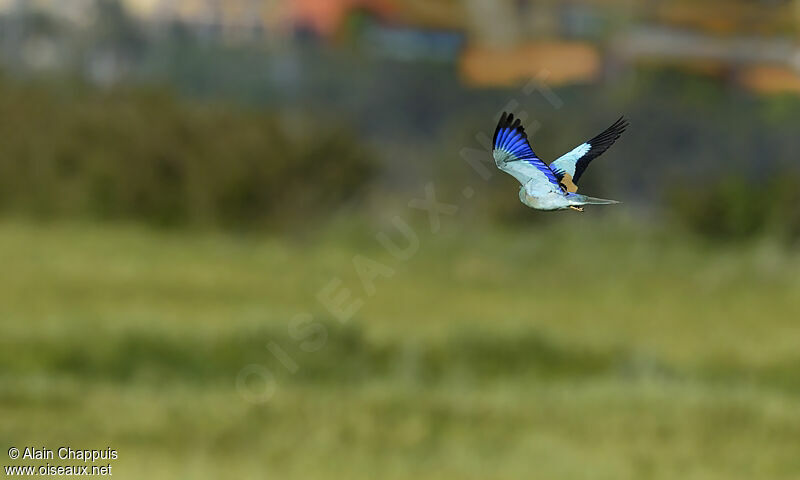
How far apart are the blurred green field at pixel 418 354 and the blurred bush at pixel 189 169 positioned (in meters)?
0.51

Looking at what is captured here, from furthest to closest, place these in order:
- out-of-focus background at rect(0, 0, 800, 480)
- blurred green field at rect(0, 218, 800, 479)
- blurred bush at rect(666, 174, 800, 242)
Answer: blurred bush at rect(666, 174, 800, 242), out-of-focus background at rect(0, 0, 800, 480), blurred green field at rect(0, 218, 800, 479)

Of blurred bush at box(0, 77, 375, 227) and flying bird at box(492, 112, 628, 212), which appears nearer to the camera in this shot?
flying bird at box(492, 112, 628, 212)

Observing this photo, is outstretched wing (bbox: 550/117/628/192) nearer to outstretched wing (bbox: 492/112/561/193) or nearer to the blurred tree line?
outstretched wing (bbox: 492/112/561/193)

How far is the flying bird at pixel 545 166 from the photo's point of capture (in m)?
0.75

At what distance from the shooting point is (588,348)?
1191 cm

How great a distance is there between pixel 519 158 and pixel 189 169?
55.0 ft

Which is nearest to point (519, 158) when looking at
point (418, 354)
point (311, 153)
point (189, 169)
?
point (418, 354)

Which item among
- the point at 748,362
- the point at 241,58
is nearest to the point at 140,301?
the point at 748,362

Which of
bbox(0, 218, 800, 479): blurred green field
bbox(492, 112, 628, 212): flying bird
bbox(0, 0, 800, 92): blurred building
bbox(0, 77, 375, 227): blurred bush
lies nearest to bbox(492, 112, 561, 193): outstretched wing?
bbox(492, 112, 628, 212): flying bird

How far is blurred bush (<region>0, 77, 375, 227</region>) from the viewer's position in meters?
17.3

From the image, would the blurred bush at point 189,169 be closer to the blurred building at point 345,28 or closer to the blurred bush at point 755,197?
the blurred building at point 345,28

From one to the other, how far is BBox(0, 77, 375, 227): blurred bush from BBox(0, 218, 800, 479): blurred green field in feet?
1.68

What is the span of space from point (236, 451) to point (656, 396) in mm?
3670

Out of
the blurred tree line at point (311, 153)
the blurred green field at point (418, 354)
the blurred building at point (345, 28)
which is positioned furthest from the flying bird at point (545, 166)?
the blurred tree line at point (311, 153)
